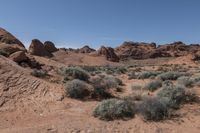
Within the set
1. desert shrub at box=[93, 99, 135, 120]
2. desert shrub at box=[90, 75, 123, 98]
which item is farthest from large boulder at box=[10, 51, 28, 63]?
desert shrub at box=[93, 99, 135, 120]

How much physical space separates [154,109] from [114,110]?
4.73 ft

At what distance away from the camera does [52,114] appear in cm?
1028

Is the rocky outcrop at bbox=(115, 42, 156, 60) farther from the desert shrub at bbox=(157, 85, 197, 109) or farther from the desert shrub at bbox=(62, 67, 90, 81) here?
the desert shrub at bbox=(157, 85, 197, 109)

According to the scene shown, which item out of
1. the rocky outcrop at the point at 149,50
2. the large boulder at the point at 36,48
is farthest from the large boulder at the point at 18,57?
the rocky outcrop at the point at 149,50

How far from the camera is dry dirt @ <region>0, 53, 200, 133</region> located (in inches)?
338

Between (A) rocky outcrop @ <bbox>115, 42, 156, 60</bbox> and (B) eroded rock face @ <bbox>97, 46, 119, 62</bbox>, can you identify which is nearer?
(B) eroded rock face @ <bbox>97, 46, 119, 62</bbox>

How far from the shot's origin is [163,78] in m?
20.8

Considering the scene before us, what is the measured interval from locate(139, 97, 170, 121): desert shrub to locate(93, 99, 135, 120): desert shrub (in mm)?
465

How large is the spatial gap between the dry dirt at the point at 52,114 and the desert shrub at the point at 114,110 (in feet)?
1.19

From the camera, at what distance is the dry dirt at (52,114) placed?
28.2ft

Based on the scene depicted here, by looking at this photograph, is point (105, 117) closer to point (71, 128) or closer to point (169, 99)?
point (71, 128)

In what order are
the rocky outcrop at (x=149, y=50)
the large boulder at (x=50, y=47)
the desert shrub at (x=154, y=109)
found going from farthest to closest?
the rocky outcrop at (x=149, y=50) < the large boulder at (x=50, y=47) < the desert shrub at (x=154, y=109)

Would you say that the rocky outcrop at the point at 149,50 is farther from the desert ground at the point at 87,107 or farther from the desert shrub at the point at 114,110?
the desert shrub at the point at 114,110

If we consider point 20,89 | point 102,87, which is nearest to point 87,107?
point 102,87
